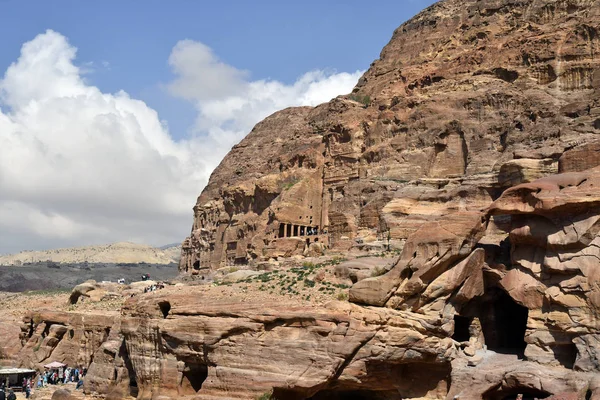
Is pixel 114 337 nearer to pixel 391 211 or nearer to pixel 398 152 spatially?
pixel 391 211

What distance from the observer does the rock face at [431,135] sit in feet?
133

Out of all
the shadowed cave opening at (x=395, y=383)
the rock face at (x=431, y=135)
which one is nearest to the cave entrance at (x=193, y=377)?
the shadowed cave opening at (x=395, y=383)

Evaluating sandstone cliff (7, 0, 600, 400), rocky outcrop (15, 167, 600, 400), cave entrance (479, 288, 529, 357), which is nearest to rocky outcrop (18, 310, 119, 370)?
sandstone cliff (7, 0, 600, 400)

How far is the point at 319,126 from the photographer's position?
2810 inches

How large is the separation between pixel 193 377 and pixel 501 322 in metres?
13.3

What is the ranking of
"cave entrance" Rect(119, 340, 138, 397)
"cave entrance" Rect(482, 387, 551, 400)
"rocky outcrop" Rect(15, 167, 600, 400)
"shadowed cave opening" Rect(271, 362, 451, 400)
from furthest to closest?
"cave entrance" Rect(119, 340, 138, 397) < "shadowed cave opening" Rect(271, 362, 451, 400) < "rocky outcrop" Rect(15, 167, 600, 400) < "cave entrance" Rect(482, 387, 551, 400)

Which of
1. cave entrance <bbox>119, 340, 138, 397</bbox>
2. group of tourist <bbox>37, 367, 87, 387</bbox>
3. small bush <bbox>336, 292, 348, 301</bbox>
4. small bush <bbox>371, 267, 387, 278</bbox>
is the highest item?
small bush <bbox>371, 267, 387, 278</bbox>

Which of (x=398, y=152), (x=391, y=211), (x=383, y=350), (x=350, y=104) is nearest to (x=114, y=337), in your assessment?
(x=383, y=350)

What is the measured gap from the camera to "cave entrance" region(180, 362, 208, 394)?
26047 millimetres

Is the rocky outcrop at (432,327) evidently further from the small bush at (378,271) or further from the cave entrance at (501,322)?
the small bush at (378,271)

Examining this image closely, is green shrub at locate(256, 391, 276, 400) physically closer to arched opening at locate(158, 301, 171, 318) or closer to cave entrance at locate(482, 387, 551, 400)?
arched opening at locate(158, 301, 171, 318)

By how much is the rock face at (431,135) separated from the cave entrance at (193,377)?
16284 millimetres

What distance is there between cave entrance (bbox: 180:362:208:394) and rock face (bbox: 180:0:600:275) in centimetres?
1628

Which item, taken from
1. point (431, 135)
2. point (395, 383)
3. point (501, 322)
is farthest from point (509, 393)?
point (431, 135)
